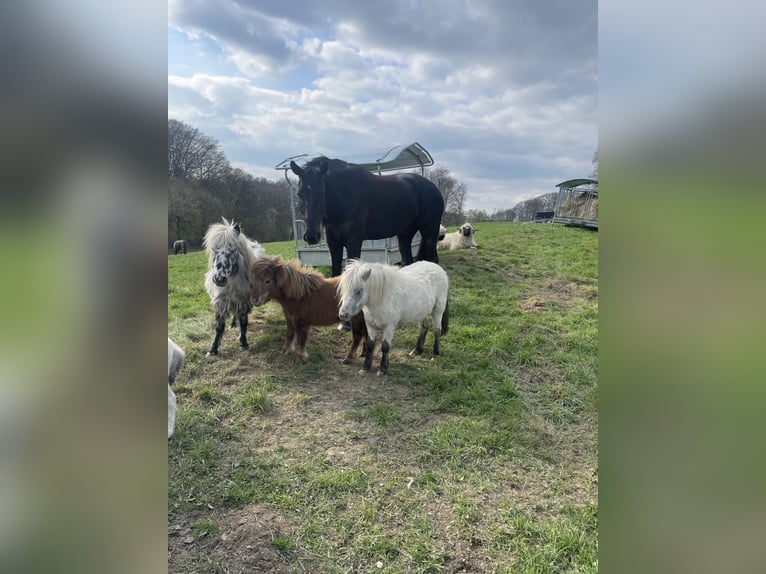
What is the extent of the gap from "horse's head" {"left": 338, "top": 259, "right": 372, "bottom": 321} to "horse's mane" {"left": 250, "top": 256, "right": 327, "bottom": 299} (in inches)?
27.5

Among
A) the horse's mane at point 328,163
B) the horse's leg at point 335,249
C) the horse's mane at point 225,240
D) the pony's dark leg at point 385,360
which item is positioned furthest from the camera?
the horse's leg at point 335,249

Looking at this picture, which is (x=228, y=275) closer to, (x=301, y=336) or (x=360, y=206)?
(x=301, y=336)

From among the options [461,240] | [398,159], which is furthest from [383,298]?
[461,240]

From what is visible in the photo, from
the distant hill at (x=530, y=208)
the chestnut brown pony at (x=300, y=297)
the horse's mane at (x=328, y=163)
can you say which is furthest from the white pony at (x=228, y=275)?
the distant hill at (x=530, y=208)

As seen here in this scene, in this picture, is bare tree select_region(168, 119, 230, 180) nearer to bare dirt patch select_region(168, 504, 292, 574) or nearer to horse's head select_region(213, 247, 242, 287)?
horse's head select_region(213, 247, 242, 287)

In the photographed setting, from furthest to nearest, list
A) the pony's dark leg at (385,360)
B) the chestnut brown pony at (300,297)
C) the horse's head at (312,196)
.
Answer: the horse's head at (312,196)
the chestnut brown pony at (300,297)
the pony's dark leg at (385,360)

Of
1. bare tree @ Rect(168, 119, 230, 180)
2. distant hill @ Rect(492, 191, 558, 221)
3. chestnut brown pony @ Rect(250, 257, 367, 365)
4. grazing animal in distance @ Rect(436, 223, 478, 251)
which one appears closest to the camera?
bare tree @ Rect(168, 119, 230, 180)

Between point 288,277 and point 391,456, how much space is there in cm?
252

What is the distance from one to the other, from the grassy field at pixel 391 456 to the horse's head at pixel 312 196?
1.51 metres

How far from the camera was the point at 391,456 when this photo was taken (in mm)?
2898

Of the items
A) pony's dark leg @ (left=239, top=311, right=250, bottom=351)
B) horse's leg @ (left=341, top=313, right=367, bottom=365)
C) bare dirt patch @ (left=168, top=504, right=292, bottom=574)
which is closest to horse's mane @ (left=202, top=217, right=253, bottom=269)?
pony's dark leg @ (left=239, top=311, right=250, bottom=351)

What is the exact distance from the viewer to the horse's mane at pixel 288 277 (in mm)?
4582

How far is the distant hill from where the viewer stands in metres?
19.2

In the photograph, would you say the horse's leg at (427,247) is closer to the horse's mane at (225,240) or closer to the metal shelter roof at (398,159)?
the metal shelter roof at (398,159)
